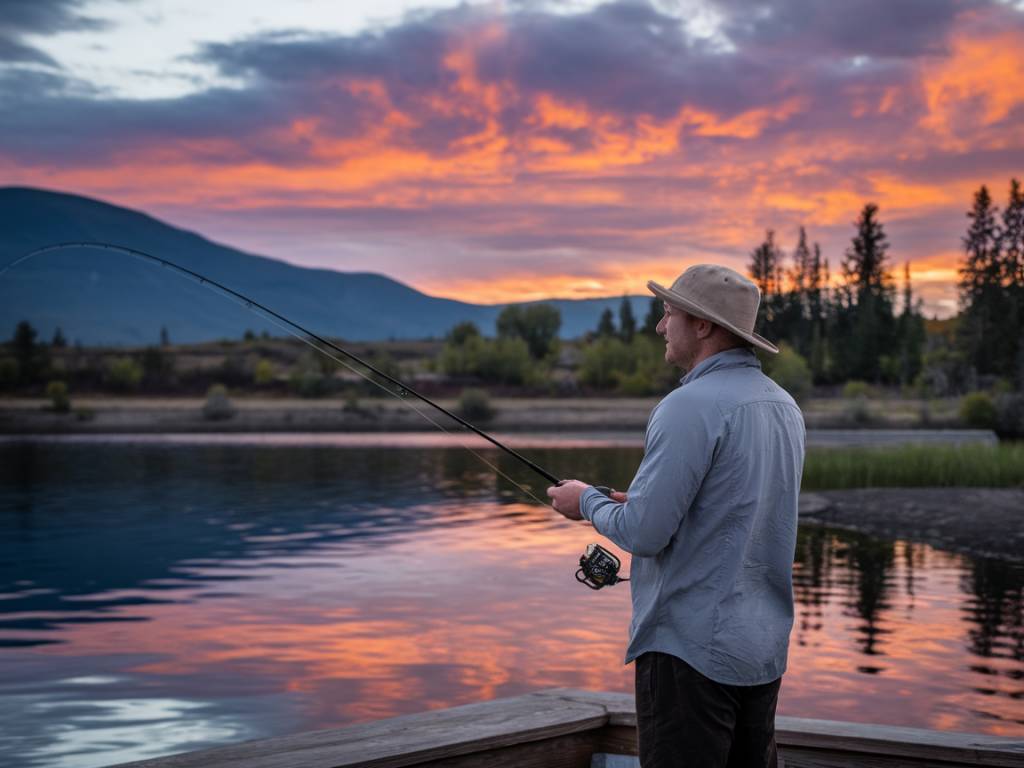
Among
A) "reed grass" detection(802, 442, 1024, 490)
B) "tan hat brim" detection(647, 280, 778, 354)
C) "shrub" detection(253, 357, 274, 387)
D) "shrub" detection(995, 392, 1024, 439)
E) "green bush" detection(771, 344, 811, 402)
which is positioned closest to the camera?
"tan hat brim" detection(647, 280, 778, 354)

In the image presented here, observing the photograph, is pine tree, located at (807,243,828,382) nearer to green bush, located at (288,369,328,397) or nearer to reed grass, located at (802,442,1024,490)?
green bush, located at (288,369,328,397)

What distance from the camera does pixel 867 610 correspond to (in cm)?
1395

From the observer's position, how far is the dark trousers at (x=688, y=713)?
2930mm

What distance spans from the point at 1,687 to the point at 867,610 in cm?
917

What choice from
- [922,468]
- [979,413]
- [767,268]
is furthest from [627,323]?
[922,468]

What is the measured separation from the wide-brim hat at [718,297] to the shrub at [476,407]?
64065mm

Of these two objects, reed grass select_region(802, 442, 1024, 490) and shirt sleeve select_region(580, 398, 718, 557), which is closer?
shirt sleeve select_region(580, 398, 718, 557)

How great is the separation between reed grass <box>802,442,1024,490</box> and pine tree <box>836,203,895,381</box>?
64.7 m

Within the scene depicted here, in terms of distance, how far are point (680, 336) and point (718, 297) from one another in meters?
0.15

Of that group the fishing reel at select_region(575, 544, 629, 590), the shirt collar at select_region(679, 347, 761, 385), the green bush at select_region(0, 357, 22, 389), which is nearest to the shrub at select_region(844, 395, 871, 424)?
the green bush at select_region(0, 357, 22, 389)

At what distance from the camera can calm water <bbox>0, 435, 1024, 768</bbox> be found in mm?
9328

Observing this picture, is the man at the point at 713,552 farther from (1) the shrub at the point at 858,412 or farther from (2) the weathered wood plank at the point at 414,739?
(1) the shrub at the point at 858,412

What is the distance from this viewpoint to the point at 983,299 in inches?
3428

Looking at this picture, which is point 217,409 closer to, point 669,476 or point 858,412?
point 858,412
